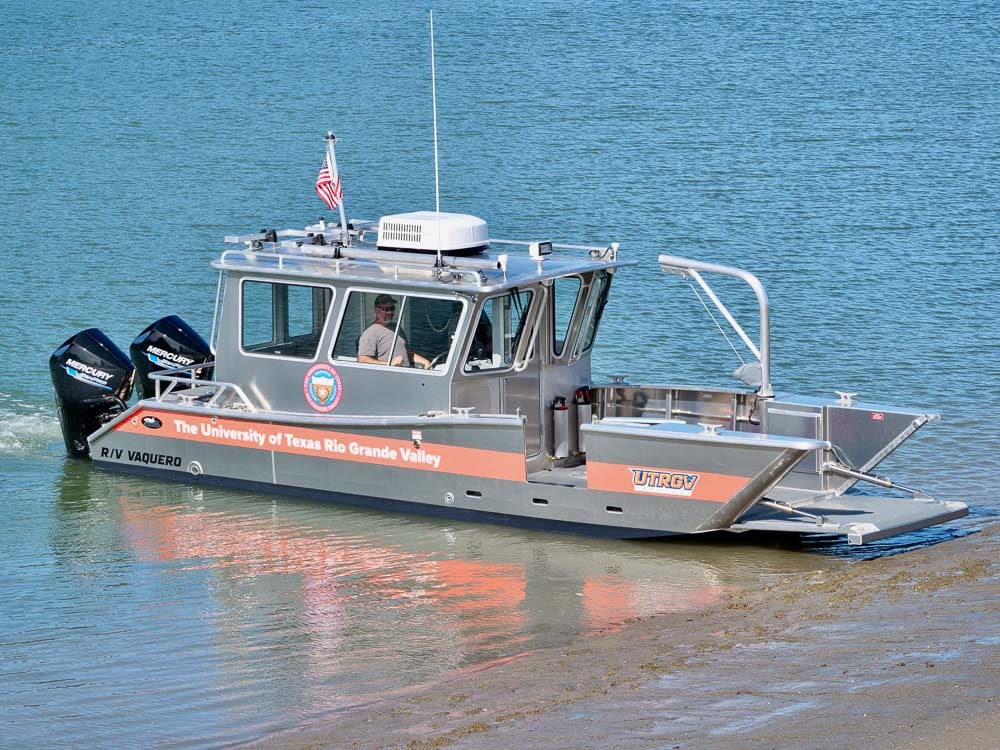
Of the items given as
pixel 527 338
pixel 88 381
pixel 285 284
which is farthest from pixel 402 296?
pixel 88 381

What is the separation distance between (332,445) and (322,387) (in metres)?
0.49

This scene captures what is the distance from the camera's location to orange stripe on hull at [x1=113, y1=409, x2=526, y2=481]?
11984mm

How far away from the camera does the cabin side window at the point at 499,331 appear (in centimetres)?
1218

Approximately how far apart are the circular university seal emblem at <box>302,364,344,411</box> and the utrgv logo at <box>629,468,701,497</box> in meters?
2.69

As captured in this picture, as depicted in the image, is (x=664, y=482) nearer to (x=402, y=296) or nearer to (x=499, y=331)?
(x=499, y=331)

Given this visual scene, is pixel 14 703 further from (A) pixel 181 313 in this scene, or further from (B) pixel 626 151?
(B) pixel 626 151

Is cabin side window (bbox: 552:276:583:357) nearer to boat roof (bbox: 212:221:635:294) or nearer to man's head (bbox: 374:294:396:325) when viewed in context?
boat roof (bbox: 212:221:635:294)

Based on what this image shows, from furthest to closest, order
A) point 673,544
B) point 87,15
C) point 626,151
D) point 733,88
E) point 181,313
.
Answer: point 87,15 < point 733,88 < point 626,151 < point 181,313 < point 673,544

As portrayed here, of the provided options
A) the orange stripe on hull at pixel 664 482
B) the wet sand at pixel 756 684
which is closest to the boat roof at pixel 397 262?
the orange stripe on hull at pixel 664 482

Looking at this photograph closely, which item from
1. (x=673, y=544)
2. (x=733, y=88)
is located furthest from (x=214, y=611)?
Result: (x=733, y=88)

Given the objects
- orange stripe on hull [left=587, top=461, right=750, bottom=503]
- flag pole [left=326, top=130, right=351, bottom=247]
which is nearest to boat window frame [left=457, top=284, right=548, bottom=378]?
orange stripe on hull [left=587, top=461, right=750, bottom=503]

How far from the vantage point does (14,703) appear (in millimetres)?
9133

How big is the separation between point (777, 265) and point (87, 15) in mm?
30121

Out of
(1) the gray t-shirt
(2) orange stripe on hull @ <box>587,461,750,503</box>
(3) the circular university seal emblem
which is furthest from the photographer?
(3) the circular university seal emblem
